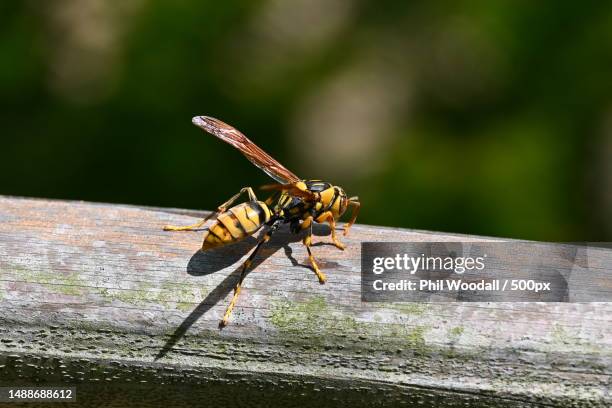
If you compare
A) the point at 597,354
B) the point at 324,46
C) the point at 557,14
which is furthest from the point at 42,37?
the point at 597,354

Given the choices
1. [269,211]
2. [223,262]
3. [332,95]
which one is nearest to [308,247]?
[223,262]

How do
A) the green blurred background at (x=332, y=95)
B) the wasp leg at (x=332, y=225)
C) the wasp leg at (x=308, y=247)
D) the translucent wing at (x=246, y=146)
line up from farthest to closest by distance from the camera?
the green blurred background at (x=332, y=95)
the translucent wing at (x=246, y=146)
the wasp leg at (x=332, y=225)
the wasp leg at (x=308, y=247)

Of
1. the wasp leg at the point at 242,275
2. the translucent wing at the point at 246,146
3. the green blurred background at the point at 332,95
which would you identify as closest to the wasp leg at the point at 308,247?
the wasp leg at the point at 242,275

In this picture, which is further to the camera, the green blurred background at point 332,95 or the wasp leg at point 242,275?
the green blurred background at point 332,95

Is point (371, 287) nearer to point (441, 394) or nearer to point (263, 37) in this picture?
point (441, 394)

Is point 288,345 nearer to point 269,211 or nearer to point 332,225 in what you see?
point 332,225

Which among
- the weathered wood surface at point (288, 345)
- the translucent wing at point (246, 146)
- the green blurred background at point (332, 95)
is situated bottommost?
the weathered wood surface at point (288, 345)

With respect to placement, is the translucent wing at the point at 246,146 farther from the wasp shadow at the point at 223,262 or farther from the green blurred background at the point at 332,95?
the green blurred background at the point at 332,95

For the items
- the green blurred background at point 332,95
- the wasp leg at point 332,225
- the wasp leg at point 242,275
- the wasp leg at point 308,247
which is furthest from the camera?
the green blurred background at point 332,95

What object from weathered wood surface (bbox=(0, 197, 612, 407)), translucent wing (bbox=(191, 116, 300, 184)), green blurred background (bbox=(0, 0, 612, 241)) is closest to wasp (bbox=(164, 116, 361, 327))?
translucent wing (bbox=(191, 116, 300, 184))
